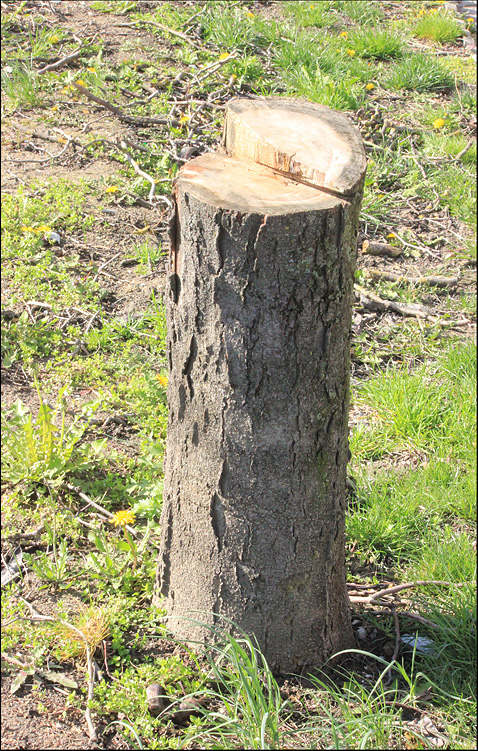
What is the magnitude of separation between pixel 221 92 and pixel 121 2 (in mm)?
2066

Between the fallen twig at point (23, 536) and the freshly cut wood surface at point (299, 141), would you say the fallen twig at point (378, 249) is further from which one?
the fallen twig at point (23, 536)

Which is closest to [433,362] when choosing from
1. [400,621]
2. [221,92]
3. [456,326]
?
[456,326]

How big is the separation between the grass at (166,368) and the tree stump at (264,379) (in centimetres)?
18

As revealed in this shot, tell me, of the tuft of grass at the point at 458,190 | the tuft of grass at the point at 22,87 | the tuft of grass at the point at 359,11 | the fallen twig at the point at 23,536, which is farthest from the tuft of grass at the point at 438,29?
the fallen twig at the point at 23,536

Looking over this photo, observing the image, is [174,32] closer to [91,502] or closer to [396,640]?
[91,502]

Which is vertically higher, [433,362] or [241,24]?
[241,24]

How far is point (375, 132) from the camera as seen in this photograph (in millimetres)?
5672

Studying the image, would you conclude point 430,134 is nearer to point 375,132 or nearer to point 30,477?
point 375,132

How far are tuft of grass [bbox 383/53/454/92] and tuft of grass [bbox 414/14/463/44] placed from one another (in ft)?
2.89

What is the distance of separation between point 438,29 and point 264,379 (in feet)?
21.8

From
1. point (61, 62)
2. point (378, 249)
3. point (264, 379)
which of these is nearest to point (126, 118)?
point (61, 62)

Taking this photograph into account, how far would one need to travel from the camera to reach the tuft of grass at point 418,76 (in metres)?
6.29

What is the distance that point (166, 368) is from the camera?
350 centimetres

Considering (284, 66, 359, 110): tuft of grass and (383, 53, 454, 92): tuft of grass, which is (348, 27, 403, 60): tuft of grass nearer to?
(383, 53, 454, 92): tuft of grass
